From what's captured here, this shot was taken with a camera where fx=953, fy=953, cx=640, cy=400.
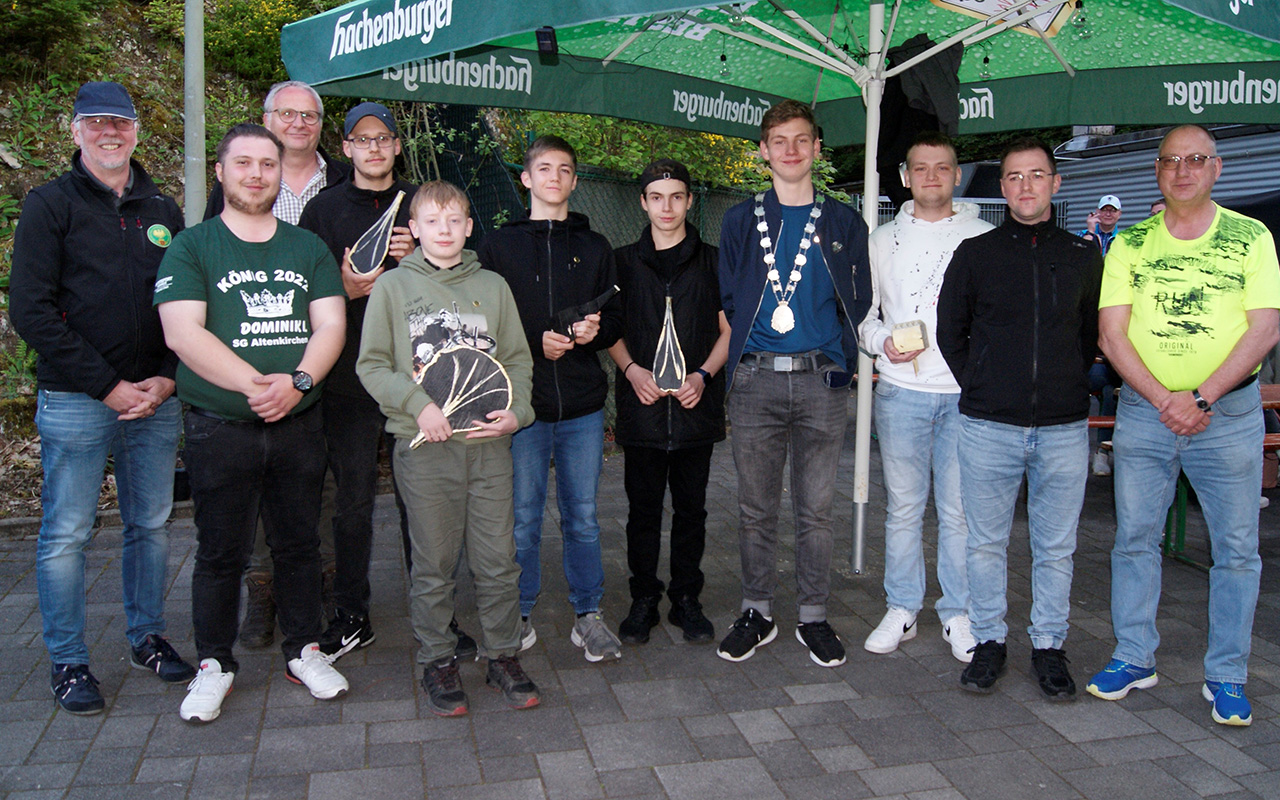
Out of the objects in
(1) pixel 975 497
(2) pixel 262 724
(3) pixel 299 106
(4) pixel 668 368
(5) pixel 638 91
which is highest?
(5) pixel 638 91

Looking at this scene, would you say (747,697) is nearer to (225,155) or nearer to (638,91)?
(225,155)

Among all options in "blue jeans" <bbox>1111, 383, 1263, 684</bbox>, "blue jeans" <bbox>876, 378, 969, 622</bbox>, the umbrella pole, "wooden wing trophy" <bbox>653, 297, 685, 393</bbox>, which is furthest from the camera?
the umbrella pole

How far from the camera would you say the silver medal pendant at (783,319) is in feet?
12.7

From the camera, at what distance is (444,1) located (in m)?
3.27

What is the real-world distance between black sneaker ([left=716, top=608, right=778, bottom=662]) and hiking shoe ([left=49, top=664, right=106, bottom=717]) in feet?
7.83

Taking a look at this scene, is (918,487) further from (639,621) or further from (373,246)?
(373,246)

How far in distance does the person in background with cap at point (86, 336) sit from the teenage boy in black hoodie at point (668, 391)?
183cm

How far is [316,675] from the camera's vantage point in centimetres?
363

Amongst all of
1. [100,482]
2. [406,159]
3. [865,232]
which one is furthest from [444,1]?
[406,159]

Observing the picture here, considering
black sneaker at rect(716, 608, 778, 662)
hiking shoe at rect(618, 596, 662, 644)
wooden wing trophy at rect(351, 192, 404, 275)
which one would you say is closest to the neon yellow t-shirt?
black sneaker at rect(716, 608, 778, 662)

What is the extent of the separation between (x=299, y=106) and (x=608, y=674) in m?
2.68

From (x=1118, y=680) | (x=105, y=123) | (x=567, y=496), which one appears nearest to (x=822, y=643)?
(x=1118, y=680)

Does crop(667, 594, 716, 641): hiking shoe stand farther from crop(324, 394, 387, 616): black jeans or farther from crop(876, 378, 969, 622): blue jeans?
crop(324, 394, 387, 616): black jeans

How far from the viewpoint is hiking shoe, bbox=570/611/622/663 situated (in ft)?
12.9
